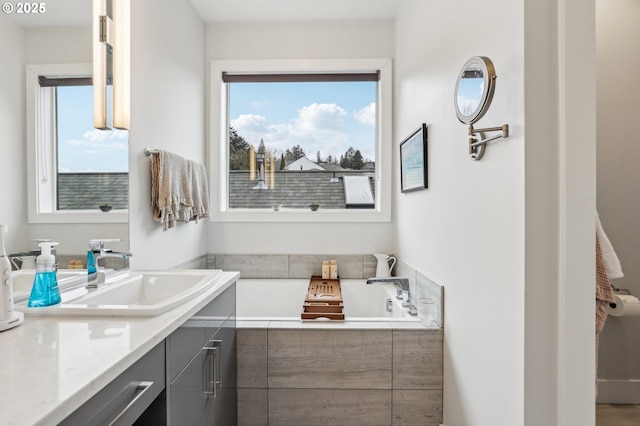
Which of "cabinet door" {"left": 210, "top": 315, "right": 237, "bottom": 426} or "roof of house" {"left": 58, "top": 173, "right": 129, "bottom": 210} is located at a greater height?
"roof of house" {"left": 58, "top": 173, "right": 129, "bottom": 210}

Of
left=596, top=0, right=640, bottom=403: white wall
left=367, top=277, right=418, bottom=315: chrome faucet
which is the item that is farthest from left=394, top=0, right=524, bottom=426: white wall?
left=596, top=0, right=640, bottom=403: white wall

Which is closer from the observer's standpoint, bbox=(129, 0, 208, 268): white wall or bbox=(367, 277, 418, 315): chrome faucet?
bbox=(129, 0, 208, 268): white wall

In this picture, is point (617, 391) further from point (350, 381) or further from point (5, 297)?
point (5, 297)

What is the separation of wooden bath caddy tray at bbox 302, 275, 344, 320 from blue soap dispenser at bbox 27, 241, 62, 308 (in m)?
1.14

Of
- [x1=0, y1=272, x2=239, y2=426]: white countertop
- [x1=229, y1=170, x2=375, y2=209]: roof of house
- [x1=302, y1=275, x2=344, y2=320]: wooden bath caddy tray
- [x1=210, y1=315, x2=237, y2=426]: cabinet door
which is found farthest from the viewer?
[x1=229, y1=170, x2=375, y2=209]: roof of house

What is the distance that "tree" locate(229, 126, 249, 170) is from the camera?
295cm

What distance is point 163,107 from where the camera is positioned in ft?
6.73

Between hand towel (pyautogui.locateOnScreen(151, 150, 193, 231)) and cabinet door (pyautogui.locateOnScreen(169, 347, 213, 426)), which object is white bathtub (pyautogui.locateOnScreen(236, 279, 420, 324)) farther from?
cabinet door (pyautogui.locateOnScreen(169, 347, 213, 426))

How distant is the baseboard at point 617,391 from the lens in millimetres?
1982

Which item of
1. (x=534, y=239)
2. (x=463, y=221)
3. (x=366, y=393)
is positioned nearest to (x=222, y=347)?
(x=366, y=393)

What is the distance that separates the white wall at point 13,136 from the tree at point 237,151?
1.87 metres

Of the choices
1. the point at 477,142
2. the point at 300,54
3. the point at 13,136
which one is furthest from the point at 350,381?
the point at 300,54

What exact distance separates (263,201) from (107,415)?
7.50 feet

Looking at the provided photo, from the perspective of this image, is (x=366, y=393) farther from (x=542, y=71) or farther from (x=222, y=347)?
(x=542, y=71)
